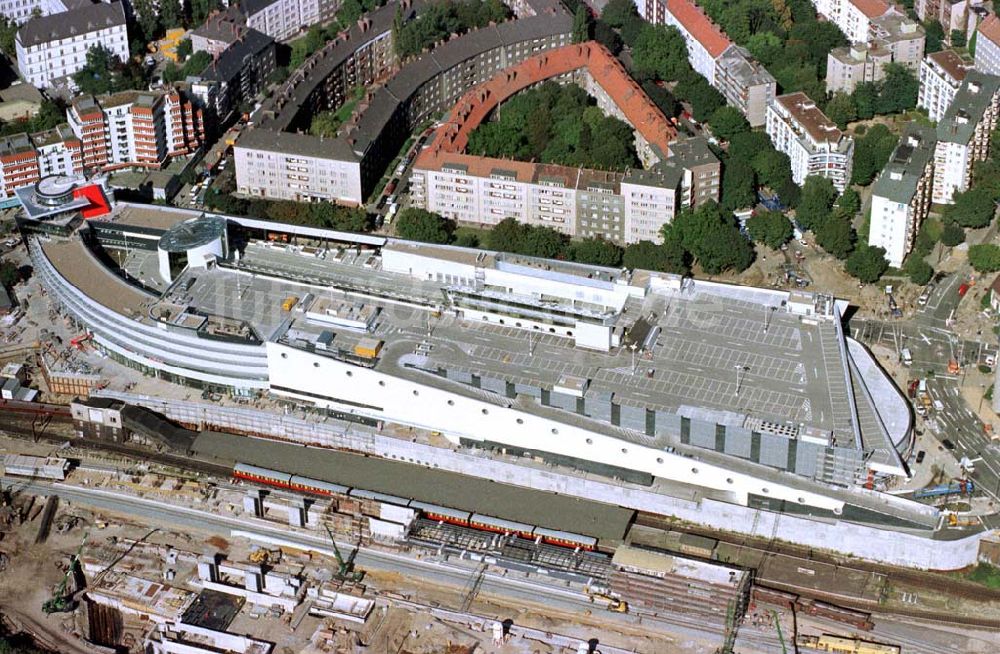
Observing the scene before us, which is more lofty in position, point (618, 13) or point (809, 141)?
point (618, 13)

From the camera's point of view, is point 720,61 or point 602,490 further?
point 720,61

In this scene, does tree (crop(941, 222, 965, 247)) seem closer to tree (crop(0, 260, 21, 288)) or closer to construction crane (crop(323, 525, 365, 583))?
construction crane (crop(323, 525, 365, 583))

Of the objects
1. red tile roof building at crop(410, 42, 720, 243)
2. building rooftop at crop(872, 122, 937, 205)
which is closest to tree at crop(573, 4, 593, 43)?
red tile roof building at crop(410, 42, 720, 243)

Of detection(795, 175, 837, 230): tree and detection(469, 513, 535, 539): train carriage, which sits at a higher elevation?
detection(795, 175, 837, 230): tree

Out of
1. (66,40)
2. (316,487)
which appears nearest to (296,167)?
(66,40)

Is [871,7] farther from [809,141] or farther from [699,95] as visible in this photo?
[809,141]

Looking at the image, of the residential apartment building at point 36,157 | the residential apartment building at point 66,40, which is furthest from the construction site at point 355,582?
the residential apartment building at point 66,40
